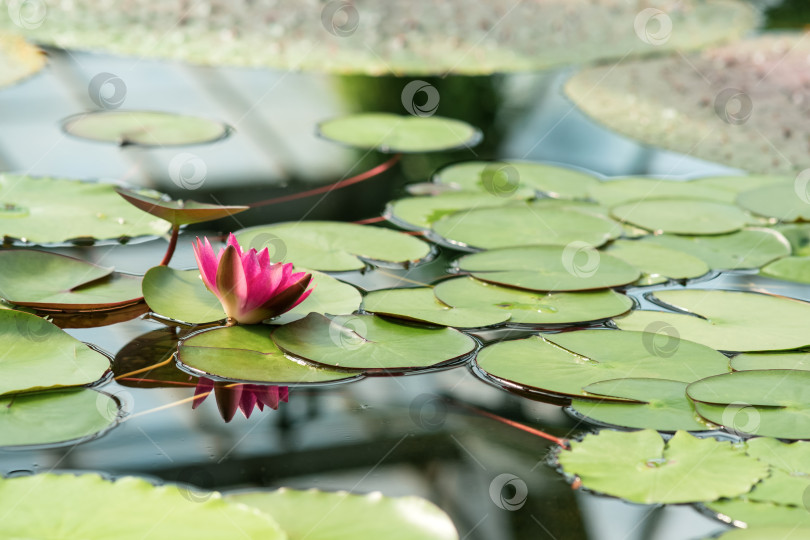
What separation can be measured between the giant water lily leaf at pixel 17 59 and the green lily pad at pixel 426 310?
183cm

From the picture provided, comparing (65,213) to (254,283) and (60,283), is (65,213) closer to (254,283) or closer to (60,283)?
(60,283)

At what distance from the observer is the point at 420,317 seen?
4.79 feet

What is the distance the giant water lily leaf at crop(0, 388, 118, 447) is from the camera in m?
1.12

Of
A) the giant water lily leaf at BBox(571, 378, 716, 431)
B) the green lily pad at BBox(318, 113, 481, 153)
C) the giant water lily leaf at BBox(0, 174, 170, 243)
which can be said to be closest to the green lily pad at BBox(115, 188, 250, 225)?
the giant water lily leaf at BBox(0, 174, 170, 243)

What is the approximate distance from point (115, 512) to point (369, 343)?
0.52 metres

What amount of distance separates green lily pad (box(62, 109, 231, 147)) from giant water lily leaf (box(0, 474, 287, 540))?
1.48m

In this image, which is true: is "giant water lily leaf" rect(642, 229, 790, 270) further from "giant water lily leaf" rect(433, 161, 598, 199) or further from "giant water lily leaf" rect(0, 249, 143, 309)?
"giant water lily leaf" rect(0, 249, 143, 309)

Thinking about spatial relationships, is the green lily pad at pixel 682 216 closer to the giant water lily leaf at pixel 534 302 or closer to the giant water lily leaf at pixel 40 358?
the giant water lily leaf at pixel 534 302

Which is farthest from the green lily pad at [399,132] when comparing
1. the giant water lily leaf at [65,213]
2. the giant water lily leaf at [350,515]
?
the giant water lily leaf at [350,515]

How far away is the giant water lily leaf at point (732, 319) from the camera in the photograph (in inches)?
57.7

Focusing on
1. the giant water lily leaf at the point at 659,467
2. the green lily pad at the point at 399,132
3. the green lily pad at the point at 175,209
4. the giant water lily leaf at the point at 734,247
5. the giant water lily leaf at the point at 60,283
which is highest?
the green lily pad at the point at 399,132

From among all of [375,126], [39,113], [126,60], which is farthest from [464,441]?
[126,60]

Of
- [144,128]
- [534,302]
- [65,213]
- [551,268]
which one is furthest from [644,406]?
[144,128]

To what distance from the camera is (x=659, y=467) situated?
1.12m
